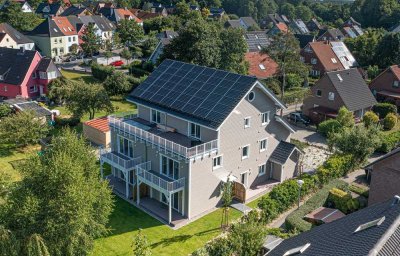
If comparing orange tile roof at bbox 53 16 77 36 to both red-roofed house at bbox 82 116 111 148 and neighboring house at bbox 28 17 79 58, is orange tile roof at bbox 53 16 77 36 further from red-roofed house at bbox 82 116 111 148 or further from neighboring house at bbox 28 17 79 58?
red-roofed house at bbox 82 116 111 148

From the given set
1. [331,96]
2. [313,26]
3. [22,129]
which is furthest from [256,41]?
[313,26]

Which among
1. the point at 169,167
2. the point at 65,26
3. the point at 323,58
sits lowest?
the point at 169,167

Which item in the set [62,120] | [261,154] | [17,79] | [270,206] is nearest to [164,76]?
[261,154]

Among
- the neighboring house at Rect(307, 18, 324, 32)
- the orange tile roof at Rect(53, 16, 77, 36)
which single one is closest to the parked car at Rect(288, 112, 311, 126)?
the orange tile roof at Rect(53, 16, 77, 36)

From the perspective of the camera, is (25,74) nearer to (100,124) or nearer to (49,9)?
(100,124)

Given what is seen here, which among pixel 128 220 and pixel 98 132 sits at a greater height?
pixel 98 132

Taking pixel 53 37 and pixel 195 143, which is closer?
pixel 195 143

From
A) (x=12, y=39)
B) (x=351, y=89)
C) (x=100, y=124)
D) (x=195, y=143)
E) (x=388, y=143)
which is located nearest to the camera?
(x=195, y=143)
